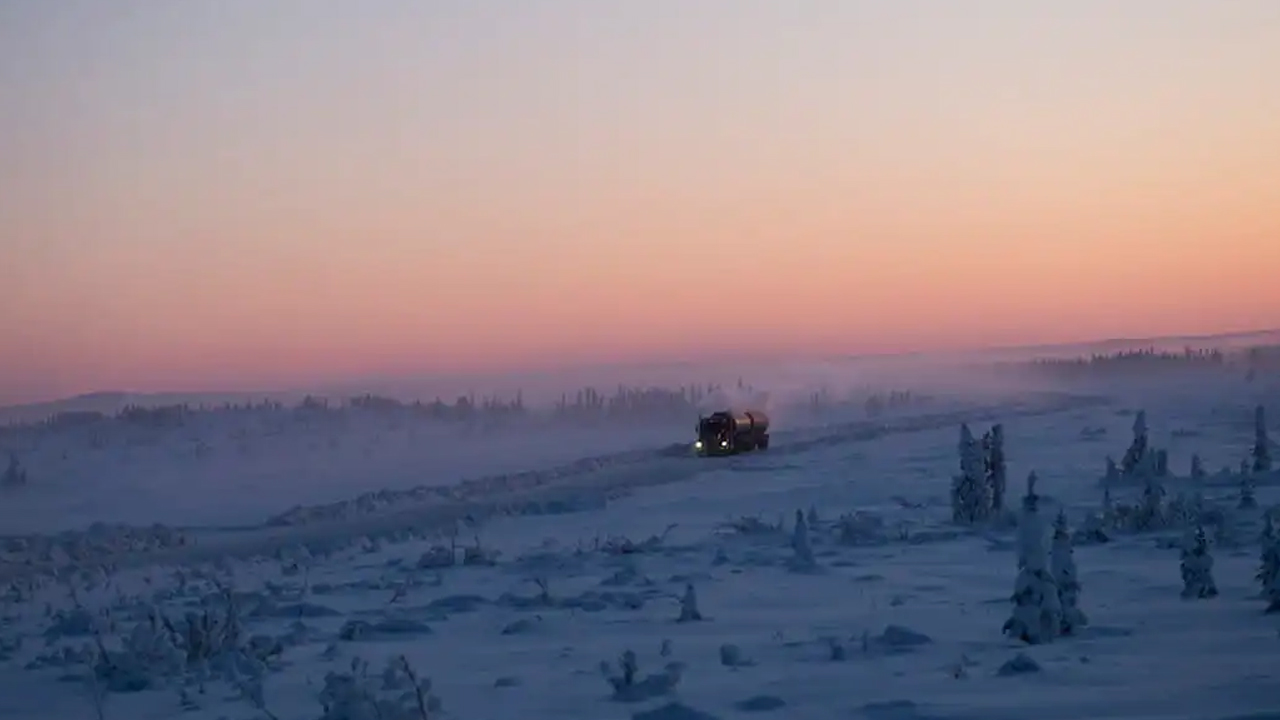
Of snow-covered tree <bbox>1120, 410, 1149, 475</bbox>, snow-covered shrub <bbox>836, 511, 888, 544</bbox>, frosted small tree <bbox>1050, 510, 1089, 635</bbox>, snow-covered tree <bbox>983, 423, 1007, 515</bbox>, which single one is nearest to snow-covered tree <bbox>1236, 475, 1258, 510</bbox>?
Answer: snow-covered tree <bbox>1120, 410, 1149, 475</bbox>

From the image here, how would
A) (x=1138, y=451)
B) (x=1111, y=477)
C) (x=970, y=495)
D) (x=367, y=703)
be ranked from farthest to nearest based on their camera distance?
(x=1111, y=477) → (x=1138, y=451) → (x=970, y=495) → (x=367, y=703)

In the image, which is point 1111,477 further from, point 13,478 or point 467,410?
point 467,410

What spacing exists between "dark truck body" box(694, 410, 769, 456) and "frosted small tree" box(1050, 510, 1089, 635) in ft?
142

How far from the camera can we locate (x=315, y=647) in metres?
13.9

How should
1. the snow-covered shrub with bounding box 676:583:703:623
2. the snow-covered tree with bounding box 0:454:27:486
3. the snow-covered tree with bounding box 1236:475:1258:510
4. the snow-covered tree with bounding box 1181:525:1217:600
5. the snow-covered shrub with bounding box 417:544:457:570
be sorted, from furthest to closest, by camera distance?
the snow-covered tree with bounding box 0:454:27:486 → the snow-covered tree with bounding box 1236:475:1258:510 → the snow-covered shrub with bounding box 417:544:457:570 → the snow-covered shrub with bounding box 676:583:703:623 → the snow-covered tree with bounding box 1181:525:1217:600

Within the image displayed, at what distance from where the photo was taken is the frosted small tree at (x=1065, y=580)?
1241 centimetres

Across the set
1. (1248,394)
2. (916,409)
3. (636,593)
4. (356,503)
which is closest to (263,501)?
(356,503)

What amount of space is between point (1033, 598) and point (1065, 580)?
818 mm

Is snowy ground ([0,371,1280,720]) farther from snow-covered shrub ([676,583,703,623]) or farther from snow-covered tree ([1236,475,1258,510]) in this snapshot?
snow-covered tree ([1236,475,1258,510])

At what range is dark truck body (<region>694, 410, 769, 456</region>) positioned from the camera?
5622cm

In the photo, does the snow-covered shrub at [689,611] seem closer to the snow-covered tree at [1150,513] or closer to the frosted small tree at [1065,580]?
the frosted small tree at [1065,580]

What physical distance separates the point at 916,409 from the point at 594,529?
85226 mm

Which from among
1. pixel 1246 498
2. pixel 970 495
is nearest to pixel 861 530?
pixel 970 495

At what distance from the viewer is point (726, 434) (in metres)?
56.4
